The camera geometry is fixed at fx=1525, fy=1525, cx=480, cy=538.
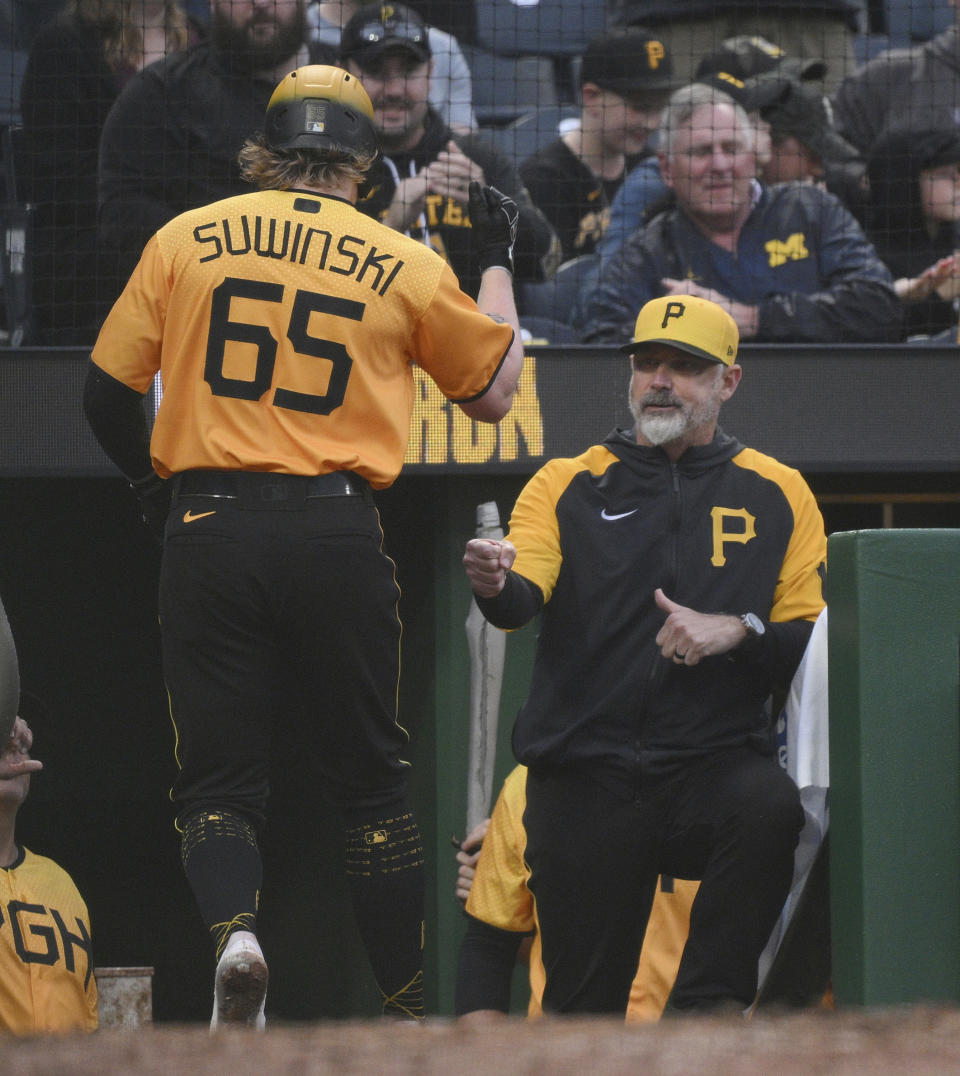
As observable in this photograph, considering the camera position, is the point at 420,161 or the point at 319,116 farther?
the point at 420,161

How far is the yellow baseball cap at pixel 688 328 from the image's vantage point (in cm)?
362

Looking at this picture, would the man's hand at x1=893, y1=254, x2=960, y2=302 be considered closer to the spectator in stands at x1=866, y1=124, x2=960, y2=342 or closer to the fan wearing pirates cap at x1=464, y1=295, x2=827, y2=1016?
the spectator in stands at x1=866, y1=124, x2=960, y2=342

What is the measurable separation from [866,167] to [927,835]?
387 cm

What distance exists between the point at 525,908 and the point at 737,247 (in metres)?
2.80

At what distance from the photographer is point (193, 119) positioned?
17.1ft

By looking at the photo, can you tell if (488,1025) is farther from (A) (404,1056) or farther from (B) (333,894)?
(B) (333,894)

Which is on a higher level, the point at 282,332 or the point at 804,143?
the point at 804,143

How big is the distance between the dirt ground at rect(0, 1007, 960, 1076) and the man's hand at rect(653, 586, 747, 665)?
85.9 inches

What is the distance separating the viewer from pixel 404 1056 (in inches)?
34.0

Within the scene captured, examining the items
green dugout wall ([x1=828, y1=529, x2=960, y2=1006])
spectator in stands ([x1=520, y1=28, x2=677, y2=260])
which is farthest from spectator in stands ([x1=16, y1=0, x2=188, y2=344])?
green dugout wall ([x1=828, y1=529, x2=960, y2=1006])

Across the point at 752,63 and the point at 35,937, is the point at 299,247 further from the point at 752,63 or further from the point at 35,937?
the point at 752,63

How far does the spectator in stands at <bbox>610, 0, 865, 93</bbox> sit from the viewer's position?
6516mm

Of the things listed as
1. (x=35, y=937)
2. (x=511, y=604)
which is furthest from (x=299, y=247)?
(x=35, y=937)

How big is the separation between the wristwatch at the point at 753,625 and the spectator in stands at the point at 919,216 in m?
2.52
